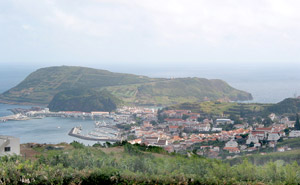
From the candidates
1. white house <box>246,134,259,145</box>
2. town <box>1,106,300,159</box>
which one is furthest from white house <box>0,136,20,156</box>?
white house <box>246,134,259,145</box>

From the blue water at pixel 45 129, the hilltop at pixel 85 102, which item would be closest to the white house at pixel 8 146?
the blue water at pixel 45 129

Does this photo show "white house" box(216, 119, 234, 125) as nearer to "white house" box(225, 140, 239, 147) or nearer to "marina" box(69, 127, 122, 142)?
"marina" box(69, 127, 122, 142)

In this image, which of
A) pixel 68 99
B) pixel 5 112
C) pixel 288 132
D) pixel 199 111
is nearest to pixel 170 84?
pixel 68 99

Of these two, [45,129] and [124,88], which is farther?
[124,88]

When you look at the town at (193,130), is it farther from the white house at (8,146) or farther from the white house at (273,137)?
the white house at (8,146)

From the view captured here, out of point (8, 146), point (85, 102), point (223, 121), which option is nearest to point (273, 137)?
point (223, 121)

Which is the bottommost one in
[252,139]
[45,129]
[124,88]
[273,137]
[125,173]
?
[45,129]

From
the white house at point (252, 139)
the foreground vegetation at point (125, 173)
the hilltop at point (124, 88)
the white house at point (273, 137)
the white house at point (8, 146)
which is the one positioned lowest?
the white house at point (252, 139)

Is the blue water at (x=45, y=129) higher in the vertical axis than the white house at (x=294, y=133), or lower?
lower

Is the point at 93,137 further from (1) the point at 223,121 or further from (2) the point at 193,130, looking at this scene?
(1) the point at 223,121
